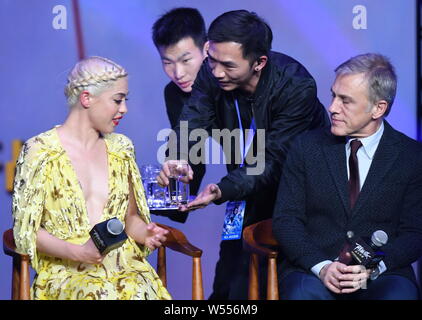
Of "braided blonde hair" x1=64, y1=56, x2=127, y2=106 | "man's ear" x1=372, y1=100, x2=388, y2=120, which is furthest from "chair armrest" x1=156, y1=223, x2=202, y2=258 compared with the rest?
"man's ear" x1=372, y1=100, x2=388, y2=120

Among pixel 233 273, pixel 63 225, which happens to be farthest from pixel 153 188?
pixel 63 225

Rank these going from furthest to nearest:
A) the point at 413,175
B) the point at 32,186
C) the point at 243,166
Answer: the point at 243,166
the point at 413,175
the point at 32,186

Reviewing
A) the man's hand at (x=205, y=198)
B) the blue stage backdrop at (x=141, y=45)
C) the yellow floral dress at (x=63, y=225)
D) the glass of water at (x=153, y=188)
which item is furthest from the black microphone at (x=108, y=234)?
the blue stage backdrop at (x=141, y=45)

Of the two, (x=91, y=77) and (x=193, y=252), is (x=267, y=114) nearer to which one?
(x=193, y=252)

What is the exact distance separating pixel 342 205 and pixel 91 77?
1194 mm

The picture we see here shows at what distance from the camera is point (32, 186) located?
3773 millimetres

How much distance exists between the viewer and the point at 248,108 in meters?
4.61

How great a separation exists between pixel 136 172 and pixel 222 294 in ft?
4.48

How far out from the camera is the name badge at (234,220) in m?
4.57

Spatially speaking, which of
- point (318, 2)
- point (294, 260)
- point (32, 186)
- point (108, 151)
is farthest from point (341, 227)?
point (318, 2)

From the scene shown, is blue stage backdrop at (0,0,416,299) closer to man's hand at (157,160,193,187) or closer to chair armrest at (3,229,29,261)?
man's hand at (157,160,193,187)

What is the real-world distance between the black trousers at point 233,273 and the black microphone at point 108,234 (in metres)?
1.08

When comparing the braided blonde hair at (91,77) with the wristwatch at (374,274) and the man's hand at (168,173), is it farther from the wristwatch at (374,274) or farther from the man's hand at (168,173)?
the wristwatch at (374,274)
